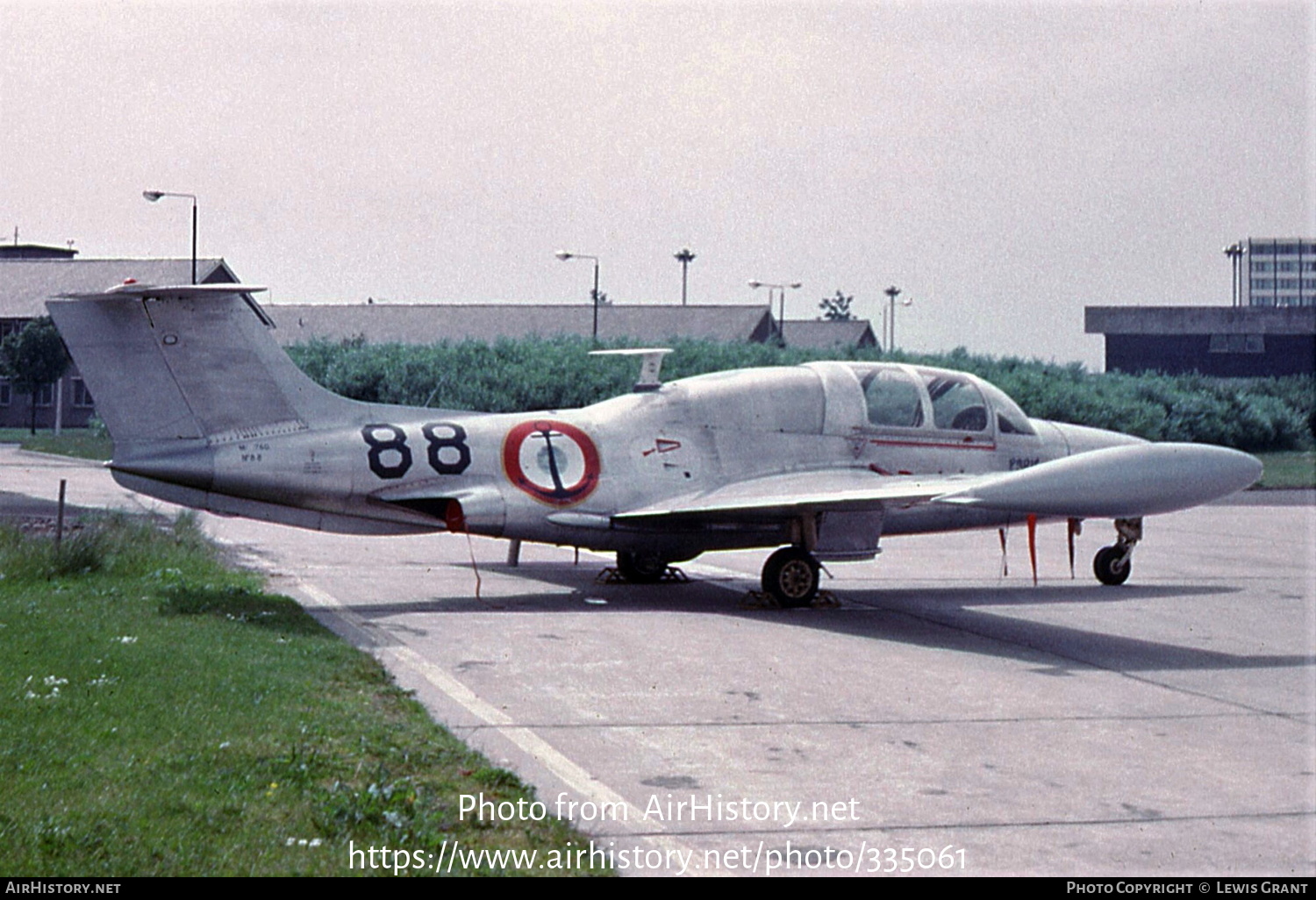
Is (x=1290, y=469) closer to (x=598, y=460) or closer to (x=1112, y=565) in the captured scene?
(x=1112, y=565)

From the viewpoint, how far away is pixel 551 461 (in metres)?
14.9

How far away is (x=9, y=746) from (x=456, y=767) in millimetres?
2210

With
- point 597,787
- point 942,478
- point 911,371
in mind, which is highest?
point 911,371

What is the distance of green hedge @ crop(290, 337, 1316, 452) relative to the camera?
148 ft

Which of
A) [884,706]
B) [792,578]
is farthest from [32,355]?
[884,706]

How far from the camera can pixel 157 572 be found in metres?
14.9

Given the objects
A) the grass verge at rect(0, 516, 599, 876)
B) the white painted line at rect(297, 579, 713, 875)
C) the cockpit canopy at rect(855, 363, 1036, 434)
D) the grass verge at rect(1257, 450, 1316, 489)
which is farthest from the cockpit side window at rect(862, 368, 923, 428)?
the grass verge at rect(1257, 450, 1316, 489)

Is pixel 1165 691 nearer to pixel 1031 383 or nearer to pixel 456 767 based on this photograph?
pixel 456 767

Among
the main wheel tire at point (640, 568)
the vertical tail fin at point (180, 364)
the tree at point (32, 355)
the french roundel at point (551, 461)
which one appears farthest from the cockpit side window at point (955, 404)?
the tree at point (32, 355)

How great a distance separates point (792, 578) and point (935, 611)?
1.63 meters

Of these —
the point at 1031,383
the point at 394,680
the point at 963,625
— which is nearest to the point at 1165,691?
the point at 963,625

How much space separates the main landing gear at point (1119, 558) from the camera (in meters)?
17.4

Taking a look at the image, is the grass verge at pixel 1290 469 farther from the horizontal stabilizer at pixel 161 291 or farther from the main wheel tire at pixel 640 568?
the horizontal stabilizer at pixel 161 291

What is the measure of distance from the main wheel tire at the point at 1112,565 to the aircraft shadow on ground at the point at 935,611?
194 millimetres
